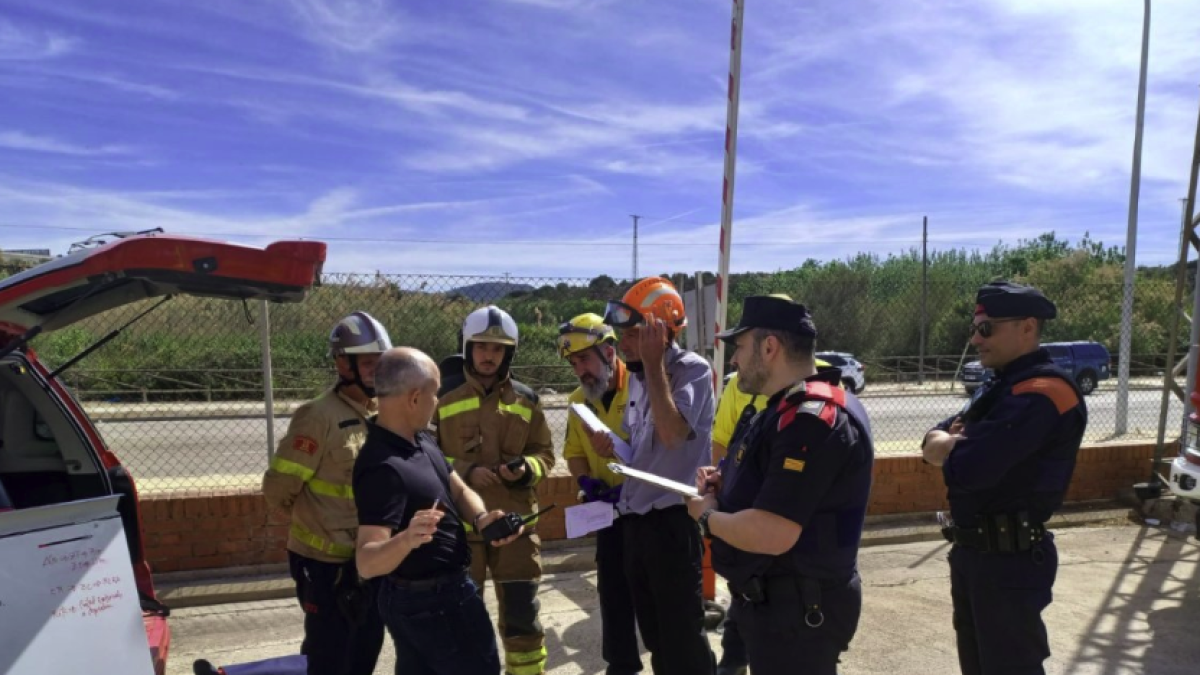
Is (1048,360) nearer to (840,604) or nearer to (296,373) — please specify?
(840,604)

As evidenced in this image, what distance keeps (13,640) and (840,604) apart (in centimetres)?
231

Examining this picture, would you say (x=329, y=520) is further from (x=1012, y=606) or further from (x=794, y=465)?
(x=1012, y=606)

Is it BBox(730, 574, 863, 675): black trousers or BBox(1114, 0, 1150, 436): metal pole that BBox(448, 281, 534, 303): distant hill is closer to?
BBox(730, 574, 863, 675): black trousers

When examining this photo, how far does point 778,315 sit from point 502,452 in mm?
1639

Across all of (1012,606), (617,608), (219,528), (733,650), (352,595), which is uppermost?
(1012,606)

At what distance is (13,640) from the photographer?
2.03m

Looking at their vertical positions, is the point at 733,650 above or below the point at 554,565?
above

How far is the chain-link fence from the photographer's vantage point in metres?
7.23

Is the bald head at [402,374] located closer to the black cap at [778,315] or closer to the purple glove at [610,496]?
the black cap at [778,315]

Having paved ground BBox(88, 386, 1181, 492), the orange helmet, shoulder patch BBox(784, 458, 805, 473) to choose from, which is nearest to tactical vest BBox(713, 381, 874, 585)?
shoulder patch BBox(784, 458, 805, 473)

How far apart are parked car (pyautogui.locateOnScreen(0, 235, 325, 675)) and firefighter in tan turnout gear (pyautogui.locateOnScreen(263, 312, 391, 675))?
520 millimetres

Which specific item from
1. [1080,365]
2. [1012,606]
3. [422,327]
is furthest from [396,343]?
[1080,365]

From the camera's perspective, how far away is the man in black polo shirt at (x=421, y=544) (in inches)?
92.4

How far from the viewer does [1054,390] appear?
2.84 meters
